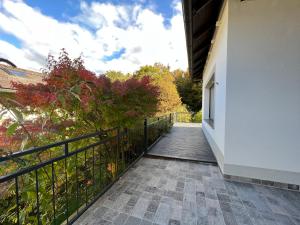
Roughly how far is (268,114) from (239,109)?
0.43 m

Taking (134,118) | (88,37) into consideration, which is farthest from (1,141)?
(88,37)

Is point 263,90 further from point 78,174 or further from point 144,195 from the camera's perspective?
point 78,174

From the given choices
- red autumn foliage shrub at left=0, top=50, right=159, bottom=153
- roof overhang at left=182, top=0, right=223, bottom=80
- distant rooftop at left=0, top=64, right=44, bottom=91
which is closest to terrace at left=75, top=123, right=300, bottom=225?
red autumn foliage shrub at left=0, top=50, right=159, bottom=153

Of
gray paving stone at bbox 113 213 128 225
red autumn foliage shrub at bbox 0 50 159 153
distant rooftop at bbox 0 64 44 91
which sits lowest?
gray paving stone at bbox 113 213 128 225

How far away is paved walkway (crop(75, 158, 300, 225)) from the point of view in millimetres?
1850

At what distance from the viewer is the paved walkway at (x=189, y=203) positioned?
6.07ft

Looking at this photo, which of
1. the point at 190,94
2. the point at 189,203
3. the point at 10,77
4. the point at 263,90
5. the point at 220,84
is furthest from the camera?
the point at 190,94

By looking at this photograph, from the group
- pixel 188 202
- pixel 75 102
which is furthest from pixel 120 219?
pixel 75 102

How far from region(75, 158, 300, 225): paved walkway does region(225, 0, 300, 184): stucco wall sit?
0.45 meters

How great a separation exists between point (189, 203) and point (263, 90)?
7.09 ft

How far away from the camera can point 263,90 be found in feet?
8.64

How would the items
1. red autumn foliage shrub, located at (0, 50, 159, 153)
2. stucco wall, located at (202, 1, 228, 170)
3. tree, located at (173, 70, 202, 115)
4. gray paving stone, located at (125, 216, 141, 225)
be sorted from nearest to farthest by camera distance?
gray paving stone, located at (125, 216, 141, 225), red autumn foliage shrub, located at (0, 50, 159, 153), stucco wall, located at (202, 1, 228, 170), tree, located at (173, 70, 202, 115)

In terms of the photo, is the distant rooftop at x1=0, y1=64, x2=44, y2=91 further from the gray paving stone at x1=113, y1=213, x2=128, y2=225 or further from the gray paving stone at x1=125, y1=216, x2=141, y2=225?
the gray paving stone at x1=125, y1=216, x2=141, y2=225

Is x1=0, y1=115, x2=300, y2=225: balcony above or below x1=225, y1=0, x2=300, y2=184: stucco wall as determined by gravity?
below
